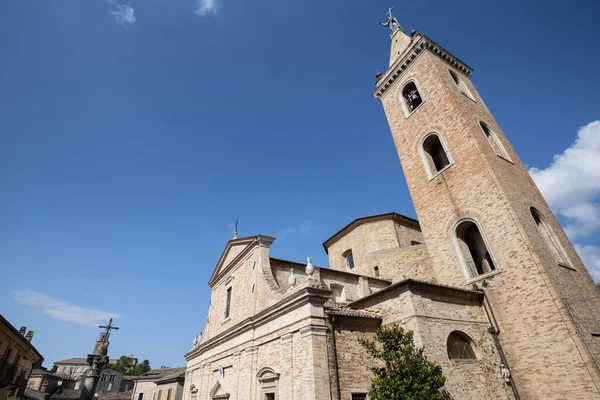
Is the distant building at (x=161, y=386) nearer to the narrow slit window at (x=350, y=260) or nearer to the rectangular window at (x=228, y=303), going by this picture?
the rectangular window at (x=228, y=303)

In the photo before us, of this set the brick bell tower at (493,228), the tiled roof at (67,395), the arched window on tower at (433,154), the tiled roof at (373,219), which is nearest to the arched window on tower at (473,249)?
the brick bell tower at (493,228)

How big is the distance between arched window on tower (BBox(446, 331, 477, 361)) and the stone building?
1985 centimetres

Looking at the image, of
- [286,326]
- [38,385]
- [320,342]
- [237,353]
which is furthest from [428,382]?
[38,385]

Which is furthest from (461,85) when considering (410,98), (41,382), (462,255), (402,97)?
(41,382)

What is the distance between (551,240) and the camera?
492 inches

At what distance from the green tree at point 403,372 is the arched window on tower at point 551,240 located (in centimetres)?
697

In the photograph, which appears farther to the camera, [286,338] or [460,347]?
[460,347]

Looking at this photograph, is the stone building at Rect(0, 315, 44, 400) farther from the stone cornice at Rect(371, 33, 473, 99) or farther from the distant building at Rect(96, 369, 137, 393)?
the distant building at Rect(96, 369, 137, 393)

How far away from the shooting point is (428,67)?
1750cm

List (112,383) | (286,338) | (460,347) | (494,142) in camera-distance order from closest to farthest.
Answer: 1. (286,338)
2. (460,347)
3. (494,142)
4. (112,383)

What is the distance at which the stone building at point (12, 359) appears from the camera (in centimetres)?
1677

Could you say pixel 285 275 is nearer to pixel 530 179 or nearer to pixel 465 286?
pixel 465 286

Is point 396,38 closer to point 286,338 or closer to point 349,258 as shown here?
point 349,258

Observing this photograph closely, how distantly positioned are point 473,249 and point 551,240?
2.79 metres
